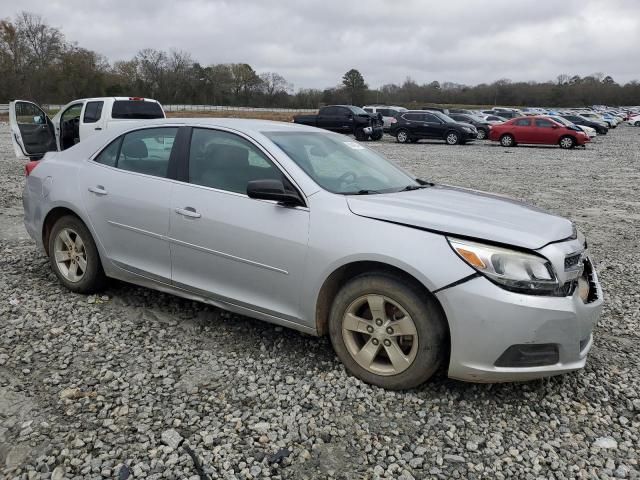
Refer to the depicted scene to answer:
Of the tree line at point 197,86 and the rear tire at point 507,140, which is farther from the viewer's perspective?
the tree line at point 197,86

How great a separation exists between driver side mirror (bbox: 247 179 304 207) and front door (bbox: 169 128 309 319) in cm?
5

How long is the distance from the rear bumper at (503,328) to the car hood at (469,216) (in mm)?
309

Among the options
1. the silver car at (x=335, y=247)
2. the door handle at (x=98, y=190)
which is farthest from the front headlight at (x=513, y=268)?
the door handle at (x=98, y=190)

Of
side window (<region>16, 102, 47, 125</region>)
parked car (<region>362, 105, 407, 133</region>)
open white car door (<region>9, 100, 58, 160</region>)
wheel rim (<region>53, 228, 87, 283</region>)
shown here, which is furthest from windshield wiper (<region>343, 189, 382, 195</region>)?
parked car (<region>362, 105, 407, 133</region>)

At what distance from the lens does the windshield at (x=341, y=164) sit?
3.57 meters

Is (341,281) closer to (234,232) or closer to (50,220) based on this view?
(234,232)

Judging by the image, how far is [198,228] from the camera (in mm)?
3621

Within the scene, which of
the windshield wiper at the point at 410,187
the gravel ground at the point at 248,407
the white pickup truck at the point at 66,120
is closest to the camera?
the gravel ground at the point at 248,407

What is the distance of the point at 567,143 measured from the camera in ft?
81.5

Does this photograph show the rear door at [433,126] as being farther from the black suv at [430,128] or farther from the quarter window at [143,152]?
the quarter window at [143,152]

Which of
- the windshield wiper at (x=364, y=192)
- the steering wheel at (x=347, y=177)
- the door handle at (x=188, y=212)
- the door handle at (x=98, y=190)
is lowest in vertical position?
the door handle at (x=188, y=212)

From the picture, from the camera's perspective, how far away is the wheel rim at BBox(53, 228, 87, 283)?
446 centimetres

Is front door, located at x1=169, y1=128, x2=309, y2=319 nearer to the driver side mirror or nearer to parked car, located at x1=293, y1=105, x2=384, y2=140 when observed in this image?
the driver side mirror

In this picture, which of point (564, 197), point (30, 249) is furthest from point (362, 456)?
point (564, 197)
